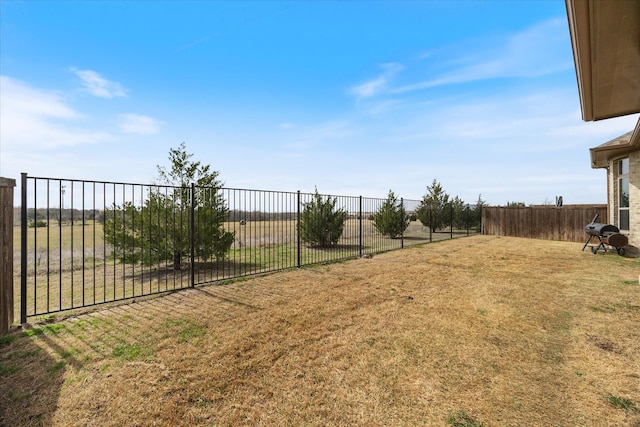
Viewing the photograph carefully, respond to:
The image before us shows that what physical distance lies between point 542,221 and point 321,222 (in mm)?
13104

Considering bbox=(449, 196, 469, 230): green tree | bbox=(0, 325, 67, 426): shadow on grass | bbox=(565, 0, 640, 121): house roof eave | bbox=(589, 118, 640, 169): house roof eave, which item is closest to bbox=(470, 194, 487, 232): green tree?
A: bbox=(449, 196, 469, 230): green tree

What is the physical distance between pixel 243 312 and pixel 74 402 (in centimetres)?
210

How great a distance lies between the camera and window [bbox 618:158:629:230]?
9.60m

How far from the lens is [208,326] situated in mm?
3582

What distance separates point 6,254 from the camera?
3287 mm

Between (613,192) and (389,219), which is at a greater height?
(613,192)

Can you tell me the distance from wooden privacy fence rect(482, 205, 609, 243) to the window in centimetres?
277

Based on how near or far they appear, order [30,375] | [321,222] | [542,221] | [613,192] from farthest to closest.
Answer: [542,221] → [321,222] → [613,192] → [30,375]

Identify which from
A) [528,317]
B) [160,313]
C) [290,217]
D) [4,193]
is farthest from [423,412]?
[290,217]

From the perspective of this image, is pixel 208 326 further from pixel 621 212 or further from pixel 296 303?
pixel 621 212

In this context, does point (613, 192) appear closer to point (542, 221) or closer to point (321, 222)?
point (542, 221)

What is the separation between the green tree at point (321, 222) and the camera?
1186cm

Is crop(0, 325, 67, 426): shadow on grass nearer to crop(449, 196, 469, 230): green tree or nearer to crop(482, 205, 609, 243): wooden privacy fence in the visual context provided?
crop(482, 205, 609, 243): wooden privacy fence

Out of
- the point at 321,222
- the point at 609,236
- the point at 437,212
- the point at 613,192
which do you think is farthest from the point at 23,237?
the point at 437,212
